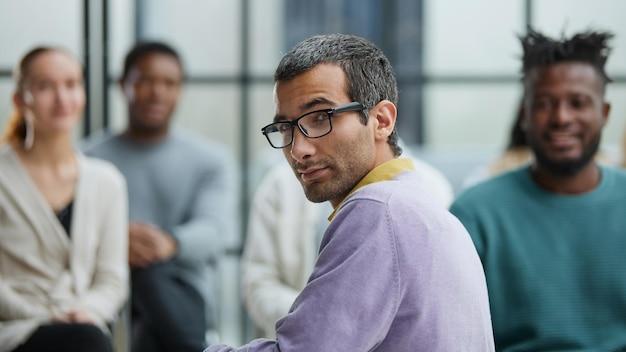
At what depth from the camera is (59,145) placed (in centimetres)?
284

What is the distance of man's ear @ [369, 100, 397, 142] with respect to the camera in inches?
58.9

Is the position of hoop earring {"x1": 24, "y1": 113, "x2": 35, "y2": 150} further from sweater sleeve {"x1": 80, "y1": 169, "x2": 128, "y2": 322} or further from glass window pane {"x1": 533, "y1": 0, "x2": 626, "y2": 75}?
glass window pane {"x1": 533, "y1": 0, "x2": 626, "y2": 75}

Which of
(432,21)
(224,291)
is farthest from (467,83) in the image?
(224,291)

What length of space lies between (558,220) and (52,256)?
1399 mm

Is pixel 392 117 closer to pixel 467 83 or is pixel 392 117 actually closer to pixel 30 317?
pixel 30 317

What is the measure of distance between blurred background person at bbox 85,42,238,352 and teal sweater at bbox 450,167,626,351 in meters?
1.16

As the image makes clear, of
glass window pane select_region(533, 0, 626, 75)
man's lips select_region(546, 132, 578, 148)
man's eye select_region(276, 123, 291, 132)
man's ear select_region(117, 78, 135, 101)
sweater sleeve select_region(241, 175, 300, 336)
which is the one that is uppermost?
glass window pane select_region(533, 0, 626, 75)

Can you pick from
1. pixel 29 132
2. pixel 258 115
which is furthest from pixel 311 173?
pixel 258 115

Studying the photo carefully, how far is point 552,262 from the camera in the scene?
7.36 ft

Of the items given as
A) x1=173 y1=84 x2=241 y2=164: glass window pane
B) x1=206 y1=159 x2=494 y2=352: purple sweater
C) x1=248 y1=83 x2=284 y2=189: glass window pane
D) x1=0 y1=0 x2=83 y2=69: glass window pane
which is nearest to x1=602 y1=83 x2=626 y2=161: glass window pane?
x1=248 y1=83 x2=284 y2=189: glass window pane

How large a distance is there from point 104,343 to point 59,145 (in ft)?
2.11

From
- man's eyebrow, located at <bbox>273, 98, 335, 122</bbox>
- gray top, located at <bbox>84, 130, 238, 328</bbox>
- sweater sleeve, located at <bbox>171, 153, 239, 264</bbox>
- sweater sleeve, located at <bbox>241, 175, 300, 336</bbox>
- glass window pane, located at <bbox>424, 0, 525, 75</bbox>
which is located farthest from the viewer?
glass window pane, located at <bbox>424, 0, 525, 75</bbox>

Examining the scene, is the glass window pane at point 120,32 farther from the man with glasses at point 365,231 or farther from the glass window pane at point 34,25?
the man with glasses at point 365,231

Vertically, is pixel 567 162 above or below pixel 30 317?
above
